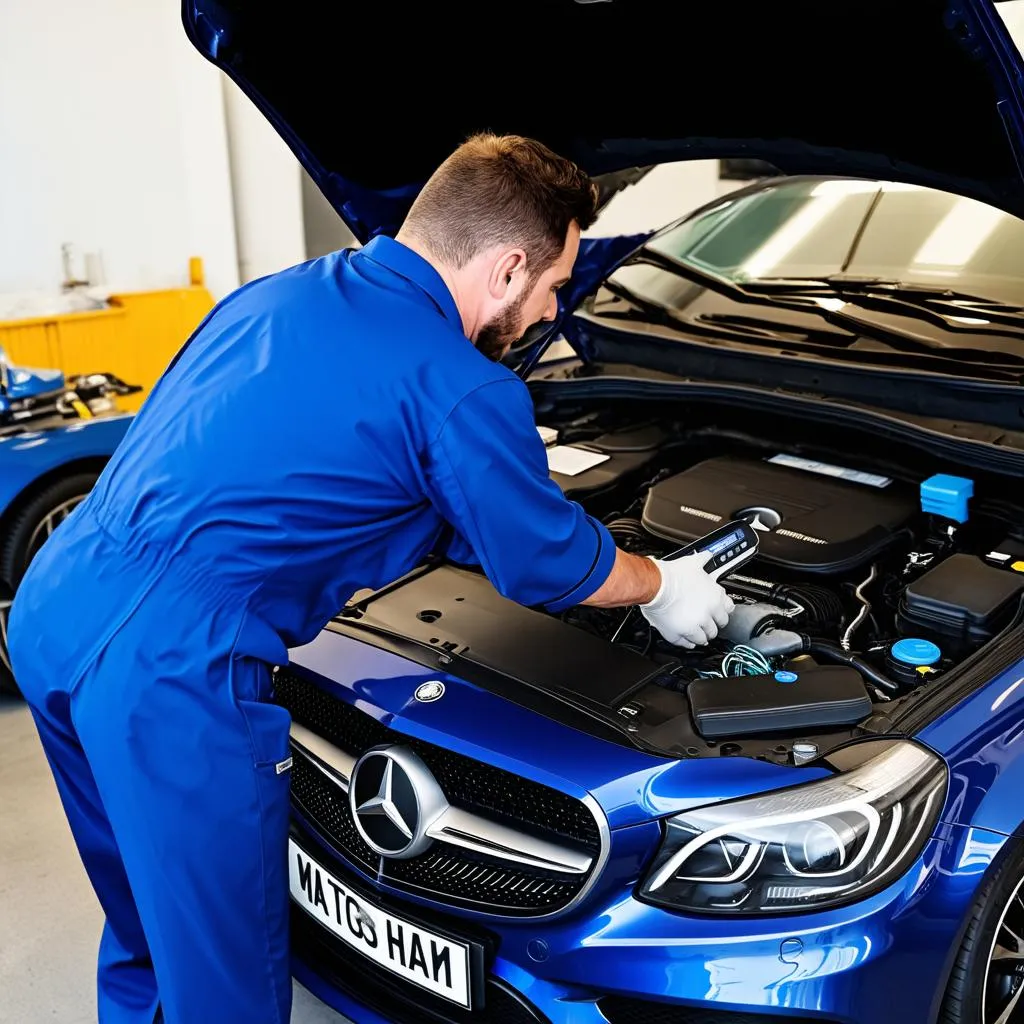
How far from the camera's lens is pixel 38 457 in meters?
2.85

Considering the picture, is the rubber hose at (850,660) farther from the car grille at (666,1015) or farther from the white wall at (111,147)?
the white wall at (111,147)

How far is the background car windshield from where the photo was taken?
2.32 metres

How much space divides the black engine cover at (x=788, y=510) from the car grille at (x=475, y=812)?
695mm

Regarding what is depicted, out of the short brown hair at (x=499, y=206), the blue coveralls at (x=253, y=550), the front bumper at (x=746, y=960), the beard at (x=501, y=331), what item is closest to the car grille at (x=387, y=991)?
the front bumper at (x=746, y=960)

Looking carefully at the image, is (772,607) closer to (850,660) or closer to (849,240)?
(850,660)

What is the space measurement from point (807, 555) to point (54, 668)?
119 cm

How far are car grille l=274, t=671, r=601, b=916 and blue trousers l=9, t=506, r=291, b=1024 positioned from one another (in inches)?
5.5

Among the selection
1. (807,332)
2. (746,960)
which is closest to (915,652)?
(746,960)

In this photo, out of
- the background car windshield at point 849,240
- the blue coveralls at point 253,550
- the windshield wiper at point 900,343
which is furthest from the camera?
the background car windshield at point 849,240

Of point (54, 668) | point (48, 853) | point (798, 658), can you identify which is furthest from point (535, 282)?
point (48, 853)

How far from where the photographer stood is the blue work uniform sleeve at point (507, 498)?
1.34 meters

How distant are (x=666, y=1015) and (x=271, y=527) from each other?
29.7 inches

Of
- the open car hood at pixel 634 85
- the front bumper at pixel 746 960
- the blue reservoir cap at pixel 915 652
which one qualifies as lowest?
the front bumper at pixel 746 960

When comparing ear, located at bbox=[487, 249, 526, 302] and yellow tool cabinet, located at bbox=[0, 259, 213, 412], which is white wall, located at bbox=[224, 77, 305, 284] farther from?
ear, located at bbox=[487, 249, 526, 302]
